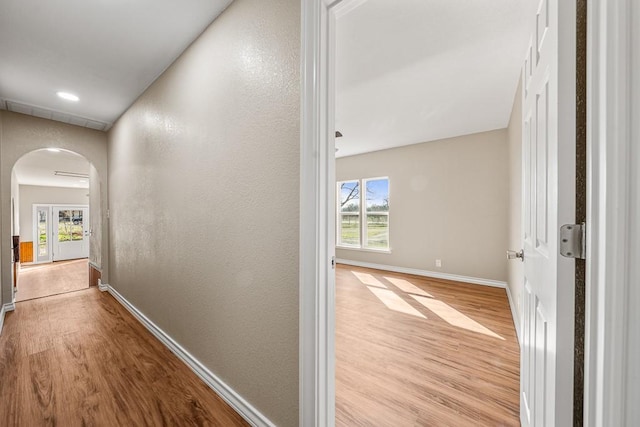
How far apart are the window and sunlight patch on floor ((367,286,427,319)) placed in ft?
5.51

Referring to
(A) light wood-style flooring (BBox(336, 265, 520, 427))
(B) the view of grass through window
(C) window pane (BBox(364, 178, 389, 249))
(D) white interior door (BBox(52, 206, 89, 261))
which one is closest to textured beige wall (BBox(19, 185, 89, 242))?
(D) white interior door (BBox(52, 206, 89, 261))

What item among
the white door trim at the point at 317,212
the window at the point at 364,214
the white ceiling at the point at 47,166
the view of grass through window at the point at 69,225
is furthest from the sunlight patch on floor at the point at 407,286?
the view of grass through window at the point at 69,225

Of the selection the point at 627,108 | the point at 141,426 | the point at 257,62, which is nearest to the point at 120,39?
the point at 257,62

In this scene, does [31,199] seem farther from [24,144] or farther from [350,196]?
[350,196]

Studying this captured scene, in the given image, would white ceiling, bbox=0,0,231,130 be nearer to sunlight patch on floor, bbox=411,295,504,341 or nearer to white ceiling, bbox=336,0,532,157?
white ceiling, bbox=336,0,532,157

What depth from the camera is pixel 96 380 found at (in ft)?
6.15

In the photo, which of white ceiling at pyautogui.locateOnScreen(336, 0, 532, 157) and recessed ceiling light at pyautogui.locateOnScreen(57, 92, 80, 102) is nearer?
white ceiling at pyautogui.locateOnScreen(336, 0, 532, 157)

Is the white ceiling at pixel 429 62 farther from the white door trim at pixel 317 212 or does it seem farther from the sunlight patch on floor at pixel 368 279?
the sunlight patch on floor at pixel 368 279

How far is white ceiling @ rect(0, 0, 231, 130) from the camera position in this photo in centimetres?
171

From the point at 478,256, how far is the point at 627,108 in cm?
448

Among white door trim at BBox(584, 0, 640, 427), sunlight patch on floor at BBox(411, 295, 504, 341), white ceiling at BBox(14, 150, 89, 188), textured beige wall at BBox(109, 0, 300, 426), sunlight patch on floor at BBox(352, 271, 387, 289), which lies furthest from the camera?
white ceiling at BBox(14, 150, 89, 188)

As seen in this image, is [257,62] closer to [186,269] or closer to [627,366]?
[186,269]

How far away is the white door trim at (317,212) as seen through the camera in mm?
1174

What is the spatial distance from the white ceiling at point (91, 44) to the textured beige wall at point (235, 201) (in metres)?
0.15
